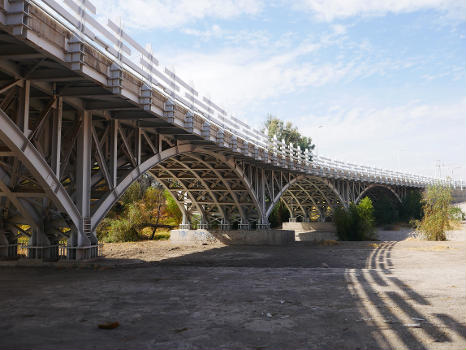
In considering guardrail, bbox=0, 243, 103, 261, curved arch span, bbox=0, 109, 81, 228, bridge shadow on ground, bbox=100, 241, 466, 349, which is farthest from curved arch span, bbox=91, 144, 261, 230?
bridge shadow on ground, bbox=100, 241, 466, 349

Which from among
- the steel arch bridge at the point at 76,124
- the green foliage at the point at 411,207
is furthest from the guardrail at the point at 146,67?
the green foliage at the point at 411,207

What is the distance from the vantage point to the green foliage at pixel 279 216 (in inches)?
2120

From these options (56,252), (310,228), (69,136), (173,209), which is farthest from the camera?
(310,228)

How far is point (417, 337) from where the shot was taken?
6207 millimetres

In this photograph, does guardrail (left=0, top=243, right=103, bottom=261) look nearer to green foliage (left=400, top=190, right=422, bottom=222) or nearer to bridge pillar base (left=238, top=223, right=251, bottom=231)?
bridge pillar base (left=238, top=223, right=251, bottom=231)

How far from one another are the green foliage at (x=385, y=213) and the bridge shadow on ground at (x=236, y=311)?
4929 centimetres

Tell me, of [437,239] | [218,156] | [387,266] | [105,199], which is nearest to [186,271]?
[105,199]

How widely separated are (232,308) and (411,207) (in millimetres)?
59486

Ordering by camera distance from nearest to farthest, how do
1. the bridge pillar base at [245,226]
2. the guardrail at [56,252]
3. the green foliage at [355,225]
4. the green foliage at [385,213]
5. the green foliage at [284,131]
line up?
1. the guardrail at [56,252]
2. the bridge pillar base at [245,226]
3. the green foliage at [355,225]
4. the green foliage at [385,213]
5. the green foliage at [284,131]

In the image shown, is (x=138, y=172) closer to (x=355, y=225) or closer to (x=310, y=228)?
(x=355, y=225)

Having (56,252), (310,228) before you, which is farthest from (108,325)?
(310,228)

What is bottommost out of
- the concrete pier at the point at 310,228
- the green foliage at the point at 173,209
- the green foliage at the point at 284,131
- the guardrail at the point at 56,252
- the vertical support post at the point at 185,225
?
the concrete pier at the point at 310,228

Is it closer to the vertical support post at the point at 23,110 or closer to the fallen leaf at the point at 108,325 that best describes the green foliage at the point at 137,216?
the vertical support post at the point at 23,110

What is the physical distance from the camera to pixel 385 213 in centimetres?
5944
